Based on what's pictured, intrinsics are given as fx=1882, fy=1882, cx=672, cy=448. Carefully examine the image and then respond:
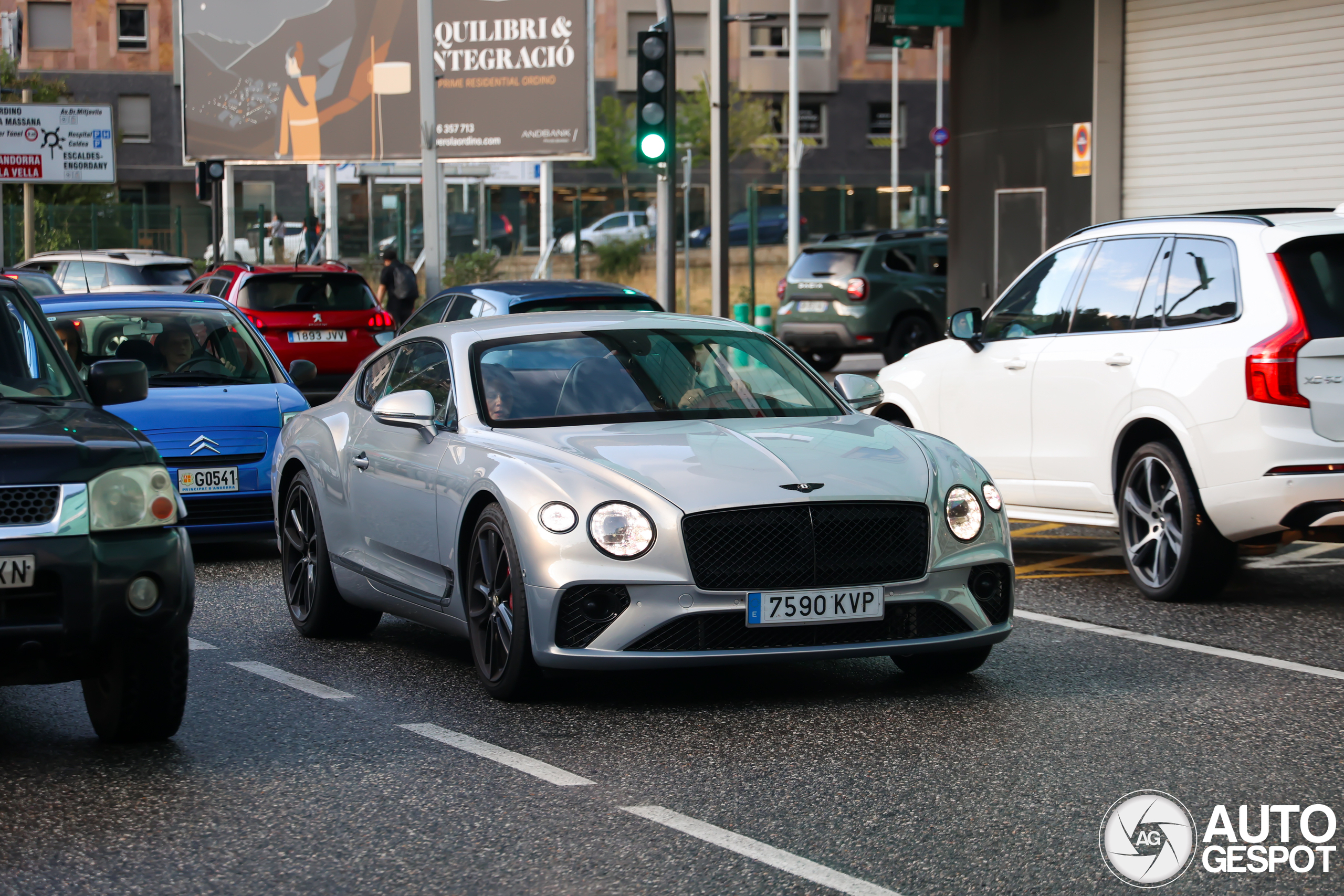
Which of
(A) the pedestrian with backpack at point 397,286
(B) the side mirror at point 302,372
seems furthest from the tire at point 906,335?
(B) the side mirror at point 302,372

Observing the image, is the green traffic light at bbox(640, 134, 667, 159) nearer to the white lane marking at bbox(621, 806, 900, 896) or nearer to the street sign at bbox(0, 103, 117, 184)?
the white lane marking at bbox(621, 806, 900, 896)

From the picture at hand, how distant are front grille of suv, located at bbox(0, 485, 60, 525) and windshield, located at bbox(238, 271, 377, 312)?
15892 mm

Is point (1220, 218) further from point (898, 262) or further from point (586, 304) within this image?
point (898, 262)

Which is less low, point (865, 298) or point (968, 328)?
point (968, 328)

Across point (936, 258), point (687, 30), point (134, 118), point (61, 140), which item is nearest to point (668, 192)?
point (936, 258)

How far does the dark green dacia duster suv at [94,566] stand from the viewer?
17.4 feet

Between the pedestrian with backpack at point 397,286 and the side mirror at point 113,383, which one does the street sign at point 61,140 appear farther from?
the side mirror at point 113,383

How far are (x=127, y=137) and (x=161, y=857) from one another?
66850mm

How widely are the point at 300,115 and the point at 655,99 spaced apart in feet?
76.3

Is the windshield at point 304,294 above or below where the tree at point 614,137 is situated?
below

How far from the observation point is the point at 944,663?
6945mm

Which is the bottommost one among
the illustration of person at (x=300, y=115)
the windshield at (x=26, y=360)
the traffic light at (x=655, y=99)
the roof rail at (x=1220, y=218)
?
the windshield at (x=26, y=360)

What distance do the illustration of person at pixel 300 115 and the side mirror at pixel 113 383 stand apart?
110 feet

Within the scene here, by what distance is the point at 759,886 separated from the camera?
4.44 meters
